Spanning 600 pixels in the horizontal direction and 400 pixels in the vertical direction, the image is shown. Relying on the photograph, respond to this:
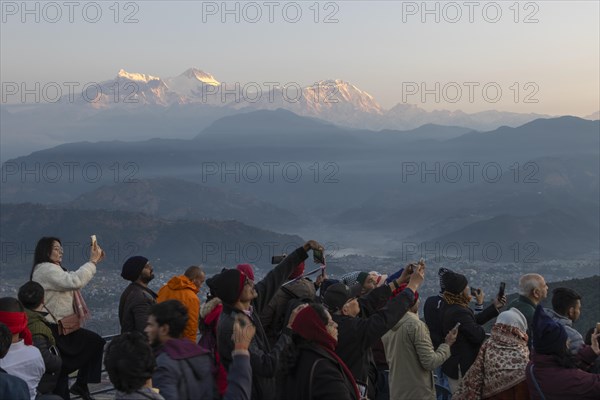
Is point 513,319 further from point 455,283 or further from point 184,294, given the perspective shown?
point 184,294

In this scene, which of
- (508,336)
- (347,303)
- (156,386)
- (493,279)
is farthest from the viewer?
(493,279)

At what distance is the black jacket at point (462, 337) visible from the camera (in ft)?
23.5

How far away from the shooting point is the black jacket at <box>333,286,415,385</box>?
5.66m

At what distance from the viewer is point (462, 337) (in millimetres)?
7336

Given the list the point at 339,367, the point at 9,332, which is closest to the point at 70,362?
the point at 9,332

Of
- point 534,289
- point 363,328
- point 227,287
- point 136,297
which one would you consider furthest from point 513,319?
point 136,297

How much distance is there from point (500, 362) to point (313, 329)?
204 cm

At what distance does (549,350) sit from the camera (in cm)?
582

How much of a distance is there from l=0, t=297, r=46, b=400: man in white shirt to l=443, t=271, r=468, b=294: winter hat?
3.78 meters

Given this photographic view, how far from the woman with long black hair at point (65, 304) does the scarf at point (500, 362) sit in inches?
150

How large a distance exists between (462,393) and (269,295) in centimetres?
187

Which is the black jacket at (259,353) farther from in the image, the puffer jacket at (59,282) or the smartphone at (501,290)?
the smartphone at (501,290)

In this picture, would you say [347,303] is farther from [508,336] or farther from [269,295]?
[508,336]

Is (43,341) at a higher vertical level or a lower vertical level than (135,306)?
lower
